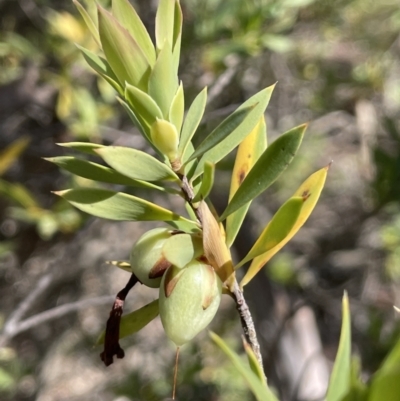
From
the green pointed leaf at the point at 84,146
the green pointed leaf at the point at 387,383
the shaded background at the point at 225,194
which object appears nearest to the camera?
the green pointed leaf at the point at 387,383

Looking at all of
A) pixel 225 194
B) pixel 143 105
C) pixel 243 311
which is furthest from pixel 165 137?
pixel 225 194

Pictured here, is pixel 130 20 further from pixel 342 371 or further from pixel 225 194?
pixel 225 194

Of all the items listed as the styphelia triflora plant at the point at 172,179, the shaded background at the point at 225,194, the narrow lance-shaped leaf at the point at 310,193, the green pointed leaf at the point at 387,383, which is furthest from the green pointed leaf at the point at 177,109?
the shaded background at the point at 225,194

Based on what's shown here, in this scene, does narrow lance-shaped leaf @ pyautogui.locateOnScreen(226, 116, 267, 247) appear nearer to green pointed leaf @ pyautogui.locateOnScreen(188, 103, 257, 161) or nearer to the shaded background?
green pointed leaf @ pyautogui.locateOnScreen(188, 103, 257, 161)

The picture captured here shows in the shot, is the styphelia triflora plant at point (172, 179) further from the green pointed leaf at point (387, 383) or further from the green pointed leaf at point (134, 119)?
the green pointed leaf at point (387, 383)

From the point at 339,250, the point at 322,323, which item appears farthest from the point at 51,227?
the point at 322,323

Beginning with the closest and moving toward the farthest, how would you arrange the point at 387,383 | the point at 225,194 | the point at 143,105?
the point at 387,383
the point at 143,105
the point at 225,194
